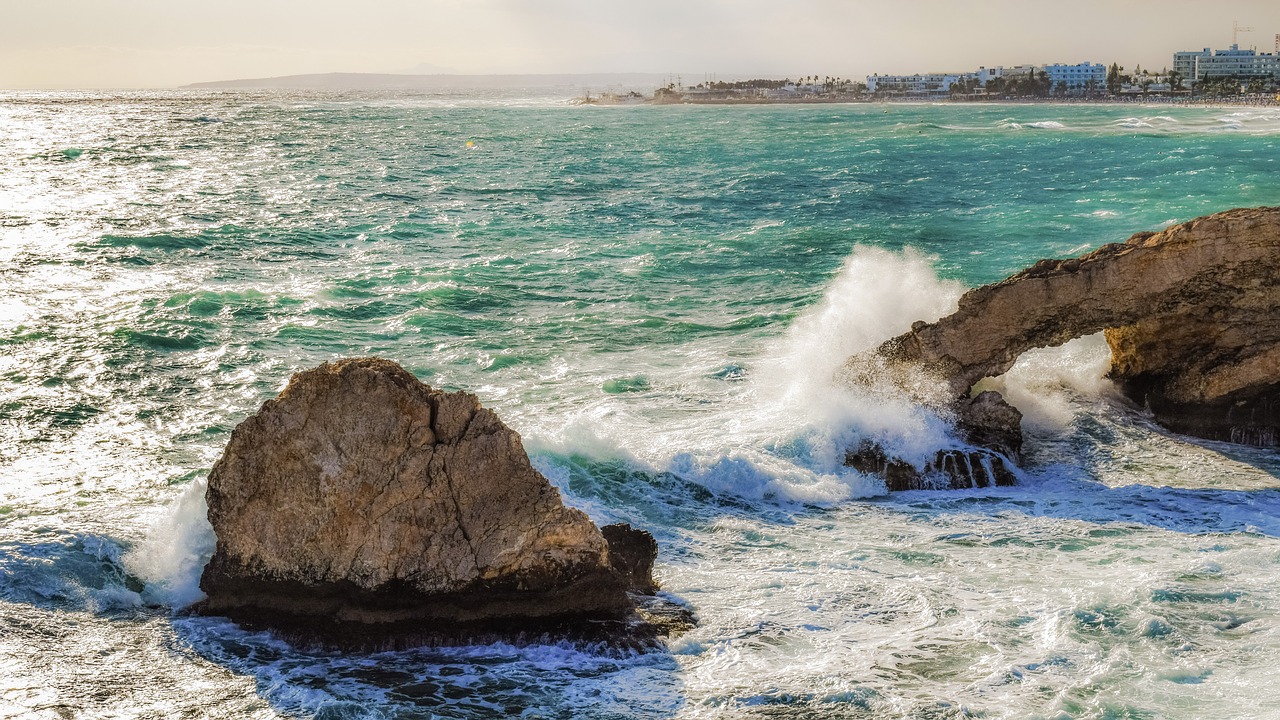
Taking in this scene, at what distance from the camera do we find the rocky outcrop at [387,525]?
7895mm

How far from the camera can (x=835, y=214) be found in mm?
33375

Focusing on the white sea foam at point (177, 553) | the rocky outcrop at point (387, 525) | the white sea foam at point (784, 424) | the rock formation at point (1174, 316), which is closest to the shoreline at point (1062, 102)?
the rock formation at point (1174, 316)

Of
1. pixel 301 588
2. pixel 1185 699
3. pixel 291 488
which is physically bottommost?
pixel 1185 699

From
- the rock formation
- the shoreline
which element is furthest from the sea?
the shoreline

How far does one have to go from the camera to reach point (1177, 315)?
13008mm

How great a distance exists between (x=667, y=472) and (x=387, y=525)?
167 inches

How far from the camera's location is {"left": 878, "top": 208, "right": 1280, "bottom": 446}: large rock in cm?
1238

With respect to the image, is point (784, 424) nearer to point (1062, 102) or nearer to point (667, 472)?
point (667, 472)

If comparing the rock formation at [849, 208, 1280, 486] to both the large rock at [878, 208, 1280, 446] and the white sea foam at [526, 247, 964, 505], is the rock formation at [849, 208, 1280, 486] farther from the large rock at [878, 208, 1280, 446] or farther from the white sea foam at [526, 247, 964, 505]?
the white sea foam at [526, 247, 964, 505]

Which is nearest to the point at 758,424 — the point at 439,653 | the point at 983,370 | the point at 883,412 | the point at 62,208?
the point at 883,412

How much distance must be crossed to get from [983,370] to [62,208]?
28.2 meters

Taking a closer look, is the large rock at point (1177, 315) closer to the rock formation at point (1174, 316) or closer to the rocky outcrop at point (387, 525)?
the rock formation at point (1174, 316)

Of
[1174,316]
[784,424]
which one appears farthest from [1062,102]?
[784,424]

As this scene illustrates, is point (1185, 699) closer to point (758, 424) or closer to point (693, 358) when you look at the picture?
point (758, 424)
